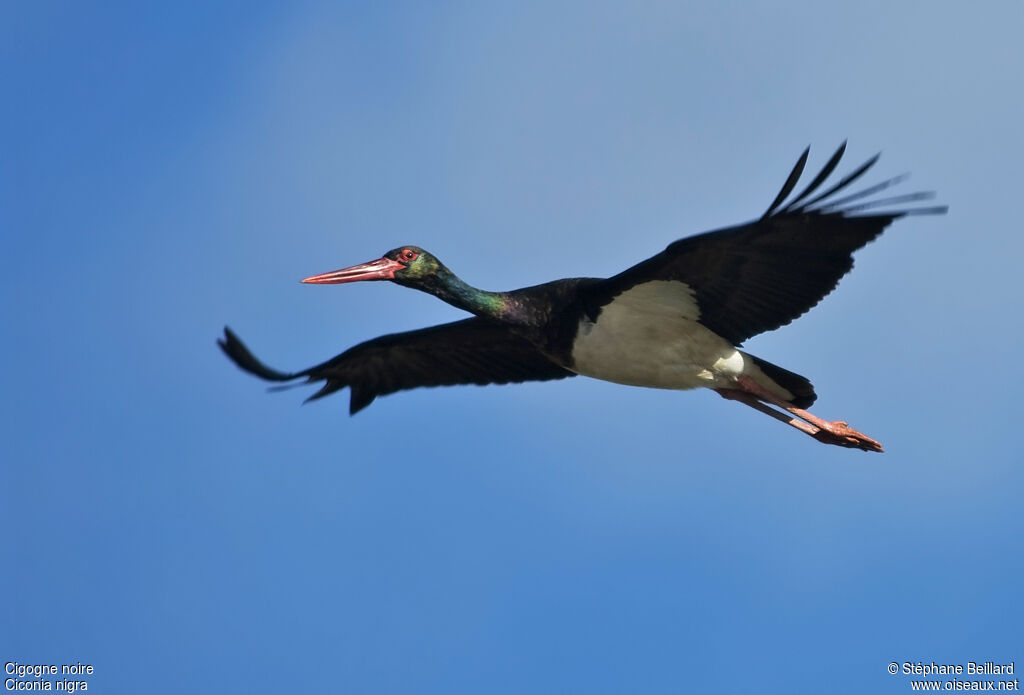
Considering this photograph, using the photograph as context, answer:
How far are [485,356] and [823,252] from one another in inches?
177

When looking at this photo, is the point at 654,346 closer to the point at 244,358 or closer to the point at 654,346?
the point at 654,346

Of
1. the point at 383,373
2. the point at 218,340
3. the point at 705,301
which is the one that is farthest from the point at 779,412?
the point at 218,340

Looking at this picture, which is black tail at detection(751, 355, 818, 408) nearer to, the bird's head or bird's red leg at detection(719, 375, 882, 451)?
bird's red leg at detection(719, 375, 882, 451)

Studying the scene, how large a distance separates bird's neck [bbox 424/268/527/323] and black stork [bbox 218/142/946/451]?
0.01 m

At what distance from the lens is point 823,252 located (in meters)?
13.3

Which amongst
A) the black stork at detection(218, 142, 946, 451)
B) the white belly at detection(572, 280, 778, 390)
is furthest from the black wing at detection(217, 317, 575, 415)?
the white belly at detection(572, 280, 778, 390)

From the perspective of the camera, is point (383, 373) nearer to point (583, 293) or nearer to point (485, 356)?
point (485, 356)

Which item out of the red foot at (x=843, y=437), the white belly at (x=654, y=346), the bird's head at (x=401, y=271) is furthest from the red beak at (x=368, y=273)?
the red foot at (x=843, y=437)

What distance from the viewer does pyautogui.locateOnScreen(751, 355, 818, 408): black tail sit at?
14953 mm

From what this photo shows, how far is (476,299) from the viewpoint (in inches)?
603

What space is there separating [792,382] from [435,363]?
13.1 ft

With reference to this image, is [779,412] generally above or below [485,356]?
below

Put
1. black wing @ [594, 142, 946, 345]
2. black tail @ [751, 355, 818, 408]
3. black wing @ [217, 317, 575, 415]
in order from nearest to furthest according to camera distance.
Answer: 1. black wing @ [594, 142, 946, 345]
2. black tail @ [751, 355, 818, 408]
3. black wing @ [217, 317, 575, 415]

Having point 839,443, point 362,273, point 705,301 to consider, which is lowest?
point 839,443
